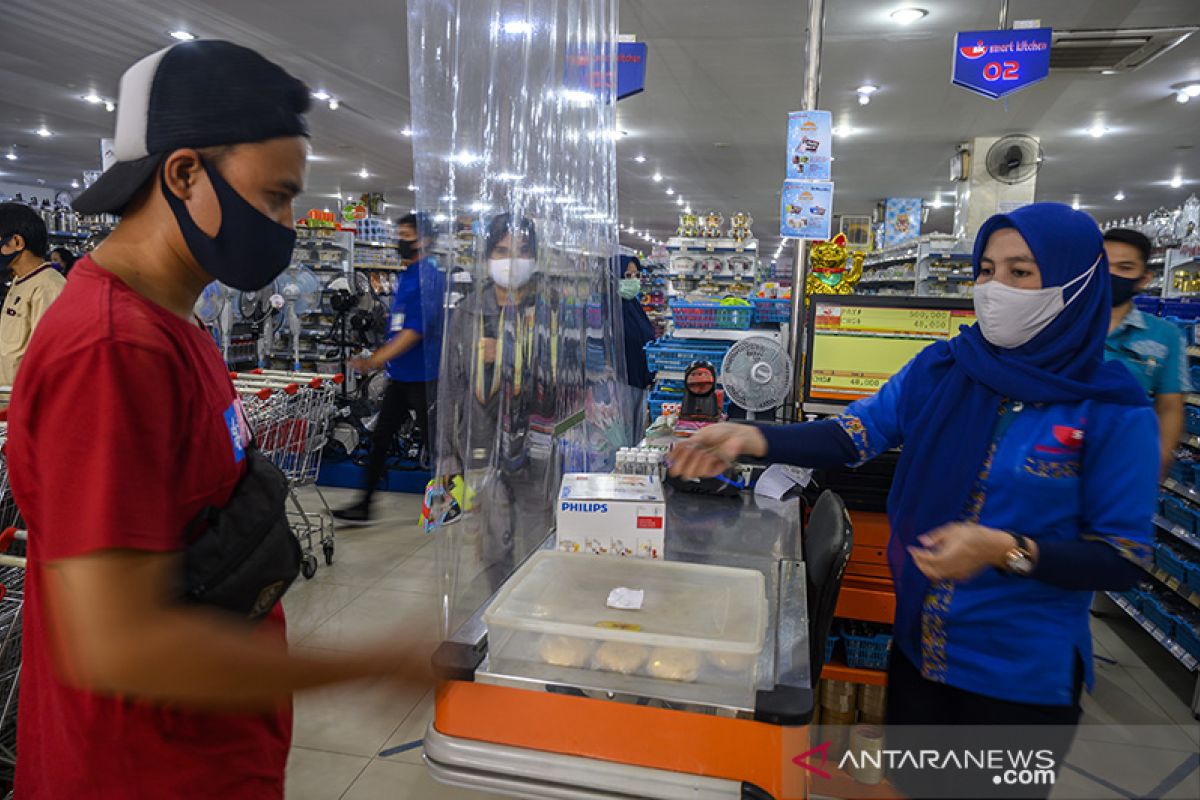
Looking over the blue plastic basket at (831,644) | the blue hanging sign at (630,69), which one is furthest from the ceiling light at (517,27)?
the blue hanging sign at (630,69)

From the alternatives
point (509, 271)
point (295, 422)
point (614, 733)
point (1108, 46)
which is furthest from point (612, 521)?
point (1108, 46)

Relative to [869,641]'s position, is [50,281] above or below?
above

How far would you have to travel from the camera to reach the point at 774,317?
13.7ft

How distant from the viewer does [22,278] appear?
382 cm

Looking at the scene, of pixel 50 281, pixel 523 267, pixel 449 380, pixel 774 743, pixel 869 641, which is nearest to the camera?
pixel 774 743

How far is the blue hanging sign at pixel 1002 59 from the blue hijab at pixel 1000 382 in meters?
3.56

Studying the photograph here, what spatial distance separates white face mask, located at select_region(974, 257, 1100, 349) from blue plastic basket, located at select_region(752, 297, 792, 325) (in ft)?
8.42

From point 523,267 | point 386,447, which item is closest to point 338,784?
point 523,267

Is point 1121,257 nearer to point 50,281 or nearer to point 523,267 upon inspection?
point 523,267

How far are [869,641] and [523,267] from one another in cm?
174

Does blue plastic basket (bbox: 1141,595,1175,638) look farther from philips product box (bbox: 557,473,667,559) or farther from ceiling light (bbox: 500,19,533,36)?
ceiling light (bbox: 500,19,533,36)

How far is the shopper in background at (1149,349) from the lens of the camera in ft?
9.45

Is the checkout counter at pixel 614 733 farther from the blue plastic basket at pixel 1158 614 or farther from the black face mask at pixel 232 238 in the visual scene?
the blue plastic basket at pixel 1158 614

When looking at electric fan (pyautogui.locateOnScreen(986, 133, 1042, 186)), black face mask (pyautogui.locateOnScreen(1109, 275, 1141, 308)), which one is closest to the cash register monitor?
black face mask (pyautogui.locateOnScreen(1109, 275, 1141, 308))
